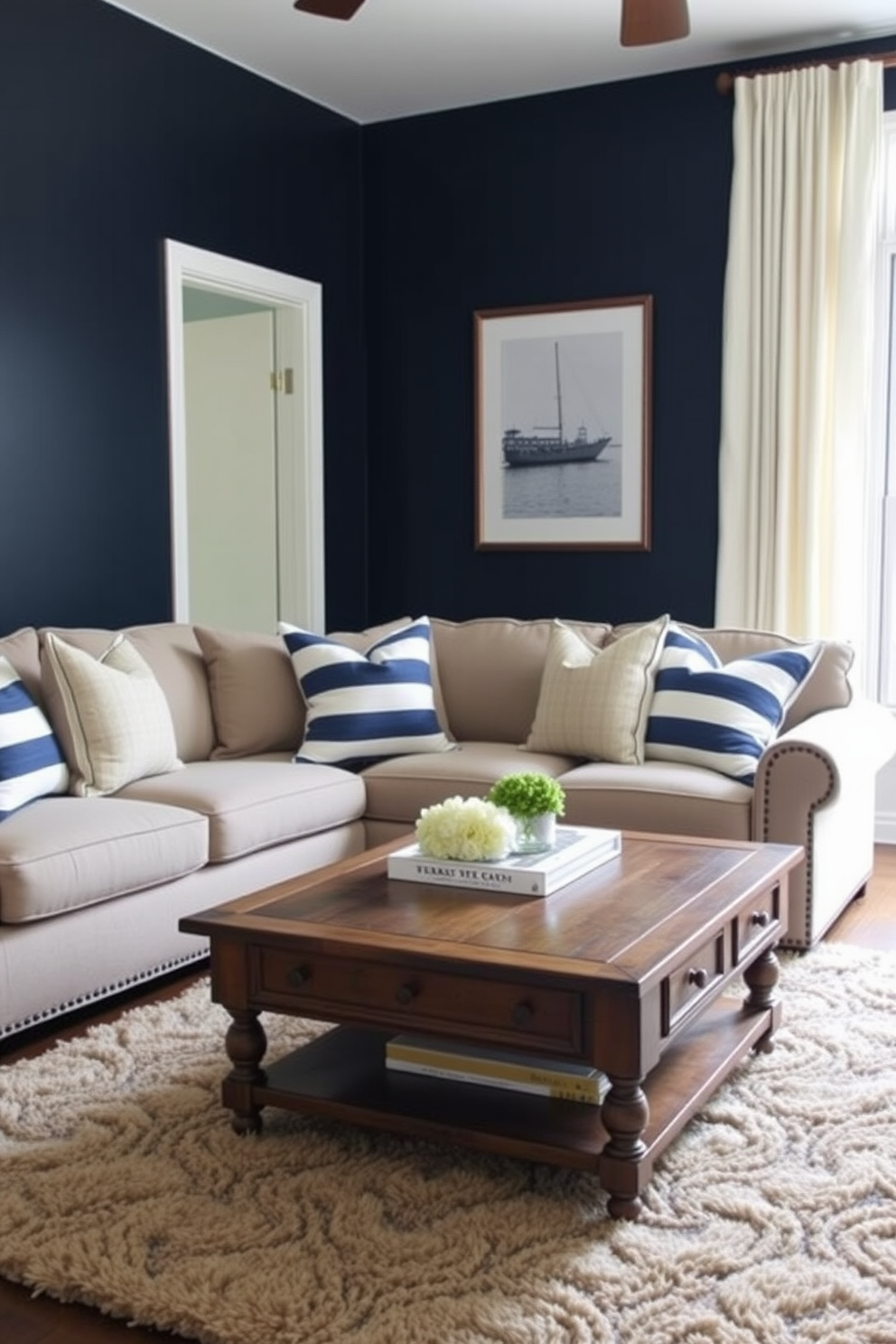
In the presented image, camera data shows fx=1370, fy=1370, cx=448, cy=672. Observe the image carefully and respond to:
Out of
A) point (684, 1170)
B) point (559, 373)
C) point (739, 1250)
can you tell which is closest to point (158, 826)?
point (684, 1170)

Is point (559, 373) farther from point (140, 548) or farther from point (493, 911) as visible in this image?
point (493, 911)

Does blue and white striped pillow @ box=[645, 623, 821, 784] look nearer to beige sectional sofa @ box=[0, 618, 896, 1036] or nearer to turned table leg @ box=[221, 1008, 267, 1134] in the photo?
beige sectional sofa @ box=[0, 618, 896, 1036]

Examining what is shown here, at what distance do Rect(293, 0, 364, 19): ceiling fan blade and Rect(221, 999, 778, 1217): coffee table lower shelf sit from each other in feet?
6.93

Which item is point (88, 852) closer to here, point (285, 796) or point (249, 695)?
point (285, 796)

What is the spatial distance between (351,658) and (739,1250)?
8.47 feet

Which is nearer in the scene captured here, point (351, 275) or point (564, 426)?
point (564, 426)

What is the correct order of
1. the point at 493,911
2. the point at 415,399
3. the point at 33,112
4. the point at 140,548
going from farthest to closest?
1. the point at 415,399
2. the point at 140,548
3. the point at 33,112
4. the point at 493,911

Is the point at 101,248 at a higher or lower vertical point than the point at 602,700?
higher

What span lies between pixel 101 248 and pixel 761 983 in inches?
129

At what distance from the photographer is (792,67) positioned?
4980mm

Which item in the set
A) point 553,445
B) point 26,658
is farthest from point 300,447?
point 26,658

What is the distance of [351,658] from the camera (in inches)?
174

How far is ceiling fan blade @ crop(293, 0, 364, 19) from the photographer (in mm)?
2834

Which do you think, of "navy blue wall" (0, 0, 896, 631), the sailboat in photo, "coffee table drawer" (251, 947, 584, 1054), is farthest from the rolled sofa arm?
the sailboat in photo
